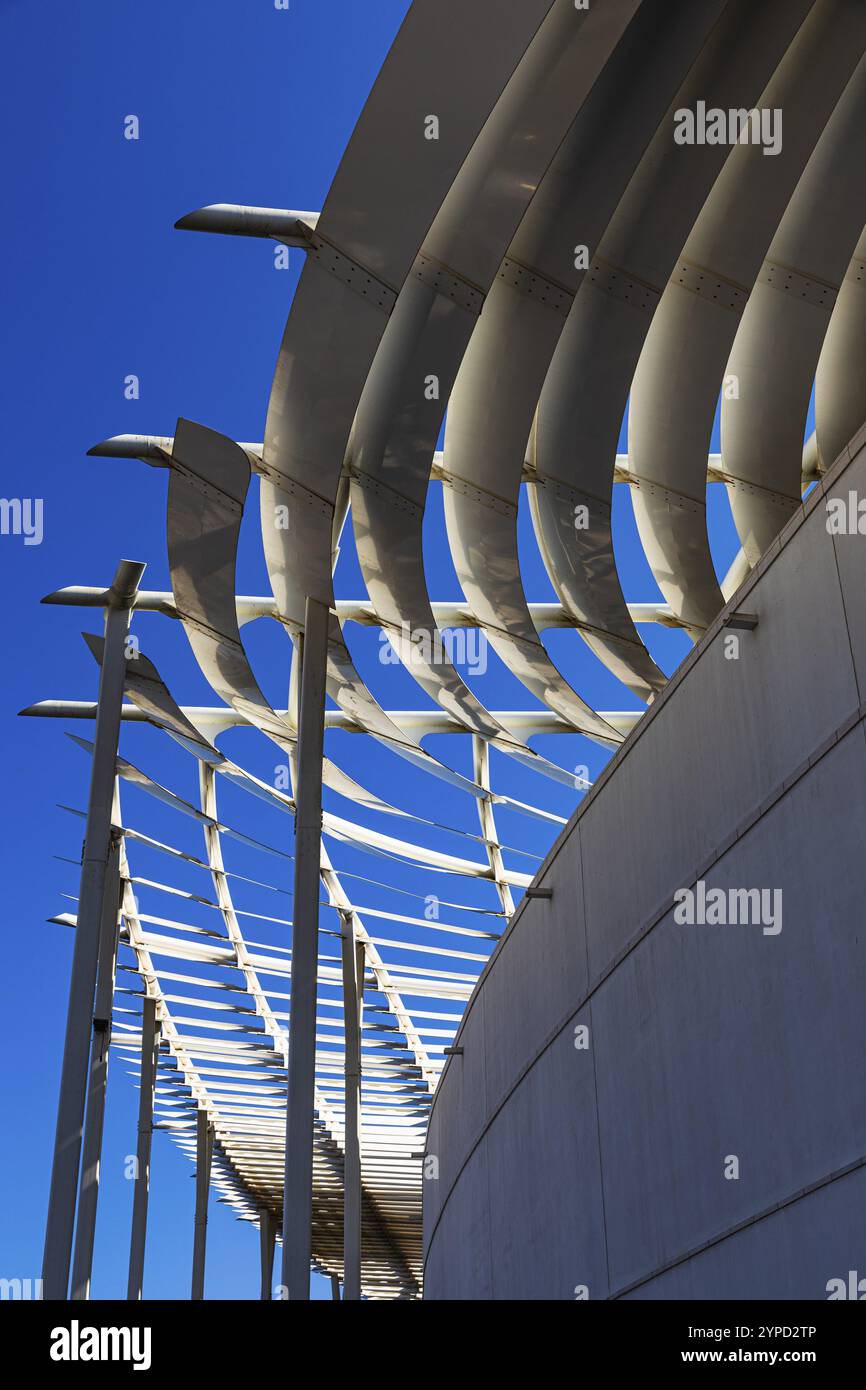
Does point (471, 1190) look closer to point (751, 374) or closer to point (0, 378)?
point (751, 374)

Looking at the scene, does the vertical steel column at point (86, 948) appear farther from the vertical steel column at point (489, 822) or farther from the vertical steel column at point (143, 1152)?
the vertical steel column at point (143, 1152)

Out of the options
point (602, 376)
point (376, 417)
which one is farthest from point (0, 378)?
point (602, 376)

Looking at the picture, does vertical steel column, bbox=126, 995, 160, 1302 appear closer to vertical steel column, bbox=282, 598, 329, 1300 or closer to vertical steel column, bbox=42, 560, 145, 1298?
vertical steel column, bbox=42, 560, 145, 1298

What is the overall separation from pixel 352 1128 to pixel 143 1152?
7.39 metres

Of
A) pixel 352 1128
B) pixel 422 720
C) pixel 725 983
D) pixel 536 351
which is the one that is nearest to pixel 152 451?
pixel 536 351

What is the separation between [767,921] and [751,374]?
8.79 metres

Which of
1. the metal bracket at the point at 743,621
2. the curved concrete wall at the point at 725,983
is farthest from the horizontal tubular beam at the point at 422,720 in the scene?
the metal bracket at the point at 743,621

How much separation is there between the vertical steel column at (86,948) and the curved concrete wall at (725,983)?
4.64 meters

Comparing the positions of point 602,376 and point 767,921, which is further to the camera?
point 602,376

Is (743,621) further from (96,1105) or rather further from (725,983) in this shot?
(96,1105)

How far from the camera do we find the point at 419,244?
35.6 ft

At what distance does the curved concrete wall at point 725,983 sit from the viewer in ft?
22.5

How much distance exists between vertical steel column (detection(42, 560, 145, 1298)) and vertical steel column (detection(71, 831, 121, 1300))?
4684 mm

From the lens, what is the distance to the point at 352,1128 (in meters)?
23.1
